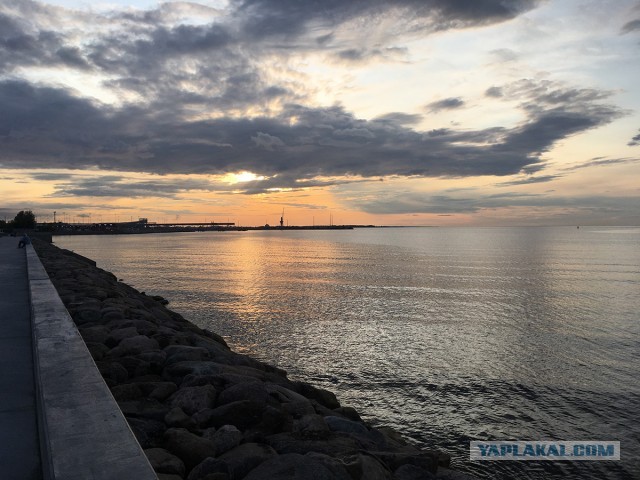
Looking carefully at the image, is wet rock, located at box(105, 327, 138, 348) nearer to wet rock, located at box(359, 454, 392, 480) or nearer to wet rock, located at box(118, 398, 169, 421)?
wet rock, located at box(118, 398, 169, 421)

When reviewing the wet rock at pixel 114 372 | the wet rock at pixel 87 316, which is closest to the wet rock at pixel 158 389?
the wet rock at pixel 114 372

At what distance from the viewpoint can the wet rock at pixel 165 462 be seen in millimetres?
4230

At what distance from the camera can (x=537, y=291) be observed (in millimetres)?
34156

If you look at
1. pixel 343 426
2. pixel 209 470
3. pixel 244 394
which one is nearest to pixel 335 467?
pixel 209 470

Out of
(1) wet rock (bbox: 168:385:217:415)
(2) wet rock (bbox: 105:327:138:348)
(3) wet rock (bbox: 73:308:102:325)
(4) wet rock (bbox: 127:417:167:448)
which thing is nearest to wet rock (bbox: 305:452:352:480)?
(4) wet rock (bbox: 127:417:167:448)

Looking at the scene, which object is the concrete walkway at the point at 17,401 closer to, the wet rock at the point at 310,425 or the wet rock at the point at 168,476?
the wet rock at the point at 168,476

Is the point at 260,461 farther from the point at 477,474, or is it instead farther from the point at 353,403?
the point at 353,403

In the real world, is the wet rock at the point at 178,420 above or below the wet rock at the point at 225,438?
above

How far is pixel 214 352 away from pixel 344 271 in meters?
39.7

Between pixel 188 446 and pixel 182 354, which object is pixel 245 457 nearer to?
pixel 188 446

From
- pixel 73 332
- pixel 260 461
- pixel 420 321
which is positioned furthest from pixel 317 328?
pixel 260 461

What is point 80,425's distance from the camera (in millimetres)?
3514

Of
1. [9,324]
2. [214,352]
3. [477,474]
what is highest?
[9,324]

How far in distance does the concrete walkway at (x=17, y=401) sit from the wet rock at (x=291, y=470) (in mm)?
1750
